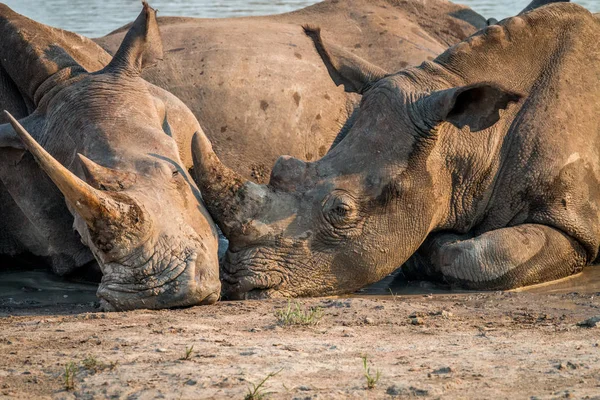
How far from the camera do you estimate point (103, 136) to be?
7977mm

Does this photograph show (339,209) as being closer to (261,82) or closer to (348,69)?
(348,69)

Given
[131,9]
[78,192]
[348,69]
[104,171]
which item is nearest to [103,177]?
[104,171]

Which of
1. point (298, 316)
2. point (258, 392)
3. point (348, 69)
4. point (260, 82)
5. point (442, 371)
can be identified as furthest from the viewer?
point (260, 82)

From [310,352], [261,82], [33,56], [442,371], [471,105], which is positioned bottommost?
[310,352]

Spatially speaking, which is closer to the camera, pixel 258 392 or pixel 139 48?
pixel 258 392

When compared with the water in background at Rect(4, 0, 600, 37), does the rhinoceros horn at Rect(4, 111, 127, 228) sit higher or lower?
higher

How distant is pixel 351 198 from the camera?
817 cm

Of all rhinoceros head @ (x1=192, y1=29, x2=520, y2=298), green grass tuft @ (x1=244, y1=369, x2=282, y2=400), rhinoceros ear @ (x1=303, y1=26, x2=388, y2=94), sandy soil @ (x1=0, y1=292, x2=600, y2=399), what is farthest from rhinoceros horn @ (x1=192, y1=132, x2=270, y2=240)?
green grass tuft @ (x1=244, y1=369, x2=282, y2=400)

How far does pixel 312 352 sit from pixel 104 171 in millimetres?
2021

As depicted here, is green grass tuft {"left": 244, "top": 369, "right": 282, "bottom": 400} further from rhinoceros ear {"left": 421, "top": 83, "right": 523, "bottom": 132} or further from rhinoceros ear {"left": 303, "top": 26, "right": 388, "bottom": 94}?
rhinoceros ear {"left": 303, "top": 26, "right": 388, "bottom": 94}

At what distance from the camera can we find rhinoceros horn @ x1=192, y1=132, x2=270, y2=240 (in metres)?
7.94

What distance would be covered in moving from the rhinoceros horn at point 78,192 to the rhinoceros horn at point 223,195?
3.28 ft

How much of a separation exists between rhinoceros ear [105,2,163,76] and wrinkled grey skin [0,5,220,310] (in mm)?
10

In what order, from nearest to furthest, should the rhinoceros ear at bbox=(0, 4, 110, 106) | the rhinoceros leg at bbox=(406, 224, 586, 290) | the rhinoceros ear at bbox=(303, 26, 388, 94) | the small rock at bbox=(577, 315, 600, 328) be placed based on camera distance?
the small rock at bbox=(577, 315, 600, 328) → the rhinoceros leg at bbox=(406, 224, 586, 290) → the rhinoceros ear at bbox=(303, 26, 388, 94) → the rhinoceros ear at bbox=(0, 4, 110, 106)
